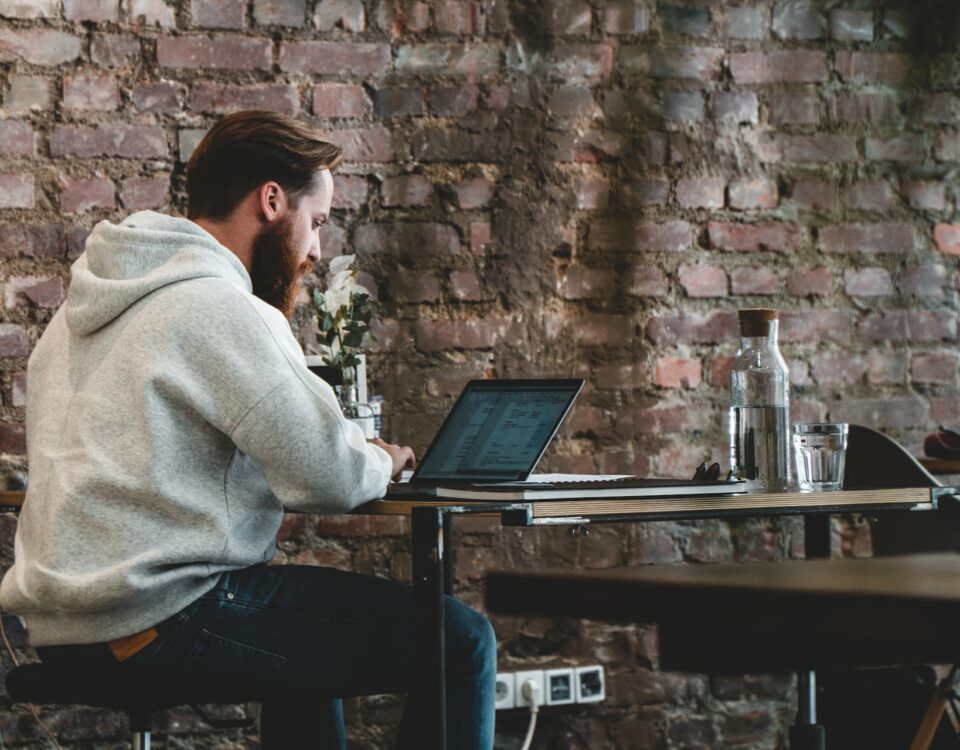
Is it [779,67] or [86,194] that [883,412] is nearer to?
[779,67]

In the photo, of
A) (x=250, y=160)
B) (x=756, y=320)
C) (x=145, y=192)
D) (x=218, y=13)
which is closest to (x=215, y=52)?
(x=218, y=13)

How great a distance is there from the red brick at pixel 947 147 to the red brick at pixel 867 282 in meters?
0.30

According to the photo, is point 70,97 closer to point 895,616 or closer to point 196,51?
point 196,51

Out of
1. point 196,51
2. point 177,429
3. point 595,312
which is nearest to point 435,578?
point 177,429

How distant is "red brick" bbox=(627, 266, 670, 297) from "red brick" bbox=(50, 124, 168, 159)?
98 cm

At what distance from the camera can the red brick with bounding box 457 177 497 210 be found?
2537 millimetres

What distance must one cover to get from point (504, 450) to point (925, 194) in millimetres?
1564

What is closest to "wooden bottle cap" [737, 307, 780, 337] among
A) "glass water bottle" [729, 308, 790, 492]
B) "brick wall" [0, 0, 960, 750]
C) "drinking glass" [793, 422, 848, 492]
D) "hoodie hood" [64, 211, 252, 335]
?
"glass water bottle" [729, 308, 790, 492]

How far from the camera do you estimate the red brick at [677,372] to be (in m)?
2.62

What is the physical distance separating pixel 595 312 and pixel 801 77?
707 millimetres

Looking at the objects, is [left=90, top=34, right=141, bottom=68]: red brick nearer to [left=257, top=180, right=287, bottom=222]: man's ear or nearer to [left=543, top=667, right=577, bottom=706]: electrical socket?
[left=257, top=180, right=287, bottom=222]: man's ear

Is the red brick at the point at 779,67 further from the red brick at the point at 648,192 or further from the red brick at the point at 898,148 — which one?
the red brick at the point at 648,192

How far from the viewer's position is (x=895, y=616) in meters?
0.47

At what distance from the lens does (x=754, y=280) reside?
8.81 ft
